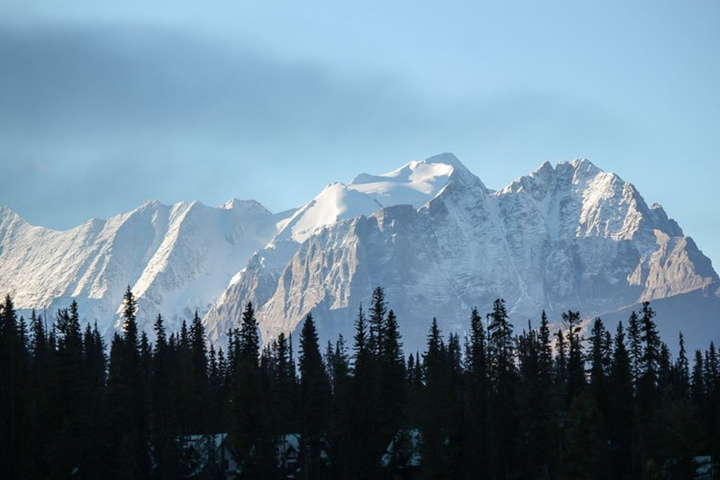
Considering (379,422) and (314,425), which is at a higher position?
(314,425)

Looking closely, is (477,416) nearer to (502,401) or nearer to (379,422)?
(502,401)

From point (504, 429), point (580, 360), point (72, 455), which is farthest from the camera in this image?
point (580, 360)

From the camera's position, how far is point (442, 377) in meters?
126

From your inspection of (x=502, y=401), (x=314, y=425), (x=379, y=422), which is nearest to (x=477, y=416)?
(x=502, y=401)

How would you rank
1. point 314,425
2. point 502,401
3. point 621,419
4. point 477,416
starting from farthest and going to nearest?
point 314,425 → point 477,416 → point 502,401 → point 621,419

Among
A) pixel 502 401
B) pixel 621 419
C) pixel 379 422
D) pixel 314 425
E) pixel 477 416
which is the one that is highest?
pixel 502 401

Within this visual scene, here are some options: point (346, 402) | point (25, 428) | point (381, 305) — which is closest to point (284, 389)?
point (381, 305)

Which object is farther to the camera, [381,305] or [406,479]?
[381,305]

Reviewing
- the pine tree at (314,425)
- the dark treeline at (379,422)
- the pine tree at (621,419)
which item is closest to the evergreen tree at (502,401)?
the dark treeline at (379,422)

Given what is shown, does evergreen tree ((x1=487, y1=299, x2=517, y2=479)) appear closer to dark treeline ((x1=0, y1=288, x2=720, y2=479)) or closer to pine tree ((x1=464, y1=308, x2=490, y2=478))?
dark treeline ((x1=0, y1=288, x2=720, y2=479))

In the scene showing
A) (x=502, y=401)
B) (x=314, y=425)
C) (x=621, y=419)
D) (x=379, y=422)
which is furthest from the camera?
(x=314, y=425)

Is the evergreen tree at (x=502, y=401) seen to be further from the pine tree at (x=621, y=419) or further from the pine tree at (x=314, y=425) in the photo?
Answer: the pine tree at (x=314, y=425)

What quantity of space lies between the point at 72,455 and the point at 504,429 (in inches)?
1618

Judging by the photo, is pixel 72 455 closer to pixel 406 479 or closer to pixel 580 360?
pixel 406 479
